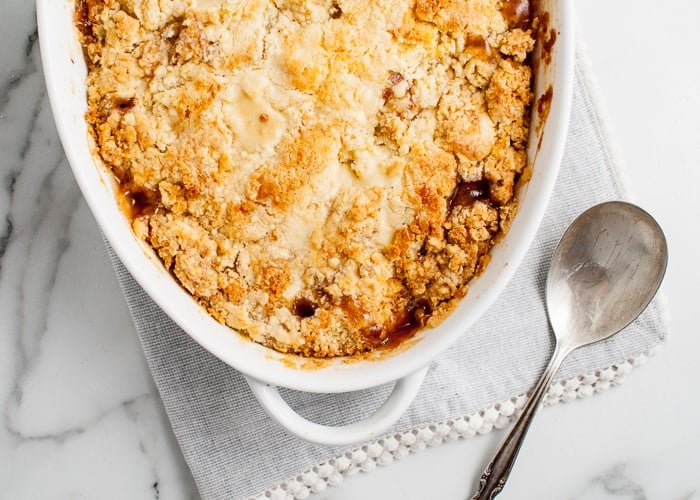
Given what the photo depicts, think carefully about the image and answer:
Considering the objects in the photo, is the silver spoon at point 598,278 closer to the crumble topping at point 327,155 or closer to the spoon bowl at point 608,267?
the spoon bowl at point 608,267

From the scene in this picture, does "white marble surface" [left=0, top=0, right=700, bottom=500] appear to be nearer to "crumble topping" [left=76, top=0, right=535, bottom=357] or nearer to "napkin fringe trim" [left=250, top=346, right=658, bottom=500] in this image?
"napkin fringe trim" [left=250, top=346, right=658, bottom=500]

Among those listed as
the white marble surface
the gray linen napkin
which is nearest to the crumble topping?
the gray linen napkin

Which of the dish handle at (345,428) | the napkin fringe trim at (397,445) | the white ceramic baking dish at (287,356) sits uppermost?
the white ceramic baking dish at (287,356)

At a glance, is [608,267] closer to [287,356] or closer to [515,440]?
[515,440]

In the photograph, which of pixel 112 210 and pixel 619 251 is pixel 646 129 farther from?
pixel 112 210

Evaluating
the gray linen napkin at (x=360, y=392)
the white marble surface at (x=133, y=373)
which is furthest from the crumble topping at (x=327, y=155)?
the white marble surface at (x=133, y=373)

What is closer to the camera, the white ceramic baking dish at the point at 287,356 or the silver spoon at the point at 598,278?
the white ceramic baking dish at the point at 287,356

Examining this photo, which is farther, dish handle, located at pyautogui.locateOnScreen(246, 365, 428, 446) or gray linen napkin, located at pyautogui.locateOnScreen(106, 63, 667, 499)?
gray linen napkin, located at pyautogui.locateOnScreen(106, 63, 667, 499)
